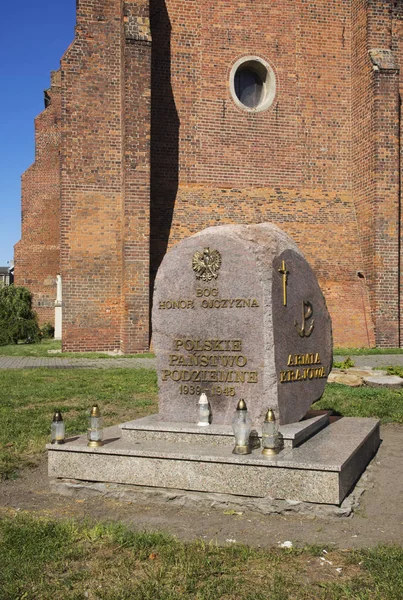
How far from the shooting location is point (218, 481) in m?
4.63

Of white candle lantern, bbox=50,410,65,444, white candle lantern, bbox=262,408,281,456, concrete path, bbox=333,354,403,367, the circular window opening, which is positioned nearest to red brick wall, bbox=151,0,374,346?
the circular window opening

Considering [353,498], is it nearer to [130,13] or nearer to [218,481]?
[218,481]

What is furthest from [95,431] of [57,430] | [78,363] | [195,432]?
[78,363]

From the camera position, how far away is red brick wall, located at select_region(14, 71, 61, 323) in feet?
84.7

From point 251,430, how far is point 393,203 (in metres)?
13.7

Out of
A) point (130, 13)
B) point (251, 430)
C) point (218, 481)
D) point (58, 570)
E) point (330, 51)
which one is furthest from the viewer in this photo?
point (330, 51)

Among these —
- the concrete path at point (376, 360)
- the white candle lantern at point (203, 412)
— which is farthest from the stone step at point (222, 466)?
the concrete path at point (376, 360)

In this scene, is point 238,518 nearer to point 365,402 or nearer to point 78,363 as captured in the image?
point 365,402

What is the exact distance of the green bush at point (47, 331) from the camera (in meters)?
24.8

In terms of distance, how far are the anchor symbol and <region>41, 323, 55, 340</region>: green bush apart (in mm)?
20060

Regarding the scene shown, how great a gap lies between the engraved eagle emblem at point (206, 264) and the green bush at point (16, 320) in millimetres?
17433

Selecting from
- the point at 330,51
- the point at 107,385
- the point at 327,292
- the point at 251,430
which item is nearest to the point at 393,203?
the point at 327,292

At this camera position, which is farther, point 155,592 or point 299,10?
point 299,10

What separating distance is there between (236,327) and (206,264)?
1.97ft
